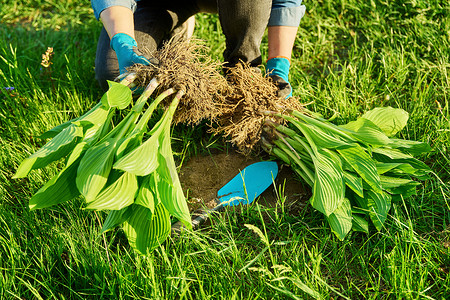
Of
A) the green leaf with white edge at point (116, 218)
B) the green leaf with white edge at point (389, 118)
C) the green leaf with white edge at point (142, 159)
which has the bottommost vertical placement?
the green leaf with white edge at point (116, 218)

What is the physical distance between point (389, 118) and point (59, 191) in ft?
3.86

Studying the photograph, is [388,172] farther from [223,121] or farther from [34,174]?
[34,174]

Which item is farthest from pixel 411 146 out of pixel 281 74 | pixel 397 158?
pixel 281 74

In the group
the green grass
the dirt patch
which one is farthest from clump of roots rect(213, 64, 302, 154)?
the green grass

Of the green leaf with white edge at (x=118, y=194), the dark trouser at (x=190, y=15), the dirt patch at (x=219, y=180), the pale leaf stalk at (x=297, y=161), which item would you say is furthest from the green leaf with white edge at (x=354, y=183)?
the dark trouser at (x=190, y=15)

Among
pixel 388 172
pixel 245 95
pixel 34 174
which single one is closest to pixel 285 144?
pixel 245 95

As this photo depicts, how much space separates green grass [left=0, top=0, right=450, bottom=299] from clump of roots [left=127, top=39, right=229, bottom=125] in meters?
0.26

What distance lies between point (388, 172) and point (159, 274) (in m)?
0.85

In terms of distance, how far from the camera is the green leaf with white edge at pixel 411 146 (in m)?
1.27

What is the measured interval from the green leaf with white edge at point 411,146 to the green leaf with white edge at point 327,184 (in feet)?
0.77

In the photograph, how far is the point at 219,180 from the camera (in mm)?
1527

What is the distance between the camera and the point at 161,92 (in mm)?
1402

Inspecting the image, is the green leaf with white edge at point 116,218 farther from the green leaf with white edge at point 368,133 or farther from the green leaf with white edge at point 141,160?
the green leaf with white edge at point 368,133

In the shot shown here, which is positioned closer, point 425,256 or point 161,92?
point 425,256
